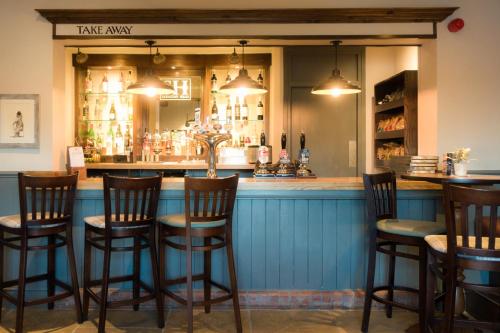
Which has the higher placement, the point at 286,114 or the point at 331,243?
the point at 286,114

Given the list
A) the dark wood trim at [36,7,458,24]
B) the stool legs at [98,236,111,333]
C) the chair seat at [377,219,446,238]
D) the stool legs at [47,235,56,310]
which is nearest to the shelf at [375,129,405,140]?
the dark wood trim at [36,7,458,24]

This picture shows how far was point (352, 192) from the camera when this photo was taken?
10.7ft

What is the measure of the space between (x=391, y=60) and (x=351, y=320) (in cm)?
384

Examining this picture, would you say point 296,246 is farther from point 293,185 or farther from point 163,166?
point 163,166

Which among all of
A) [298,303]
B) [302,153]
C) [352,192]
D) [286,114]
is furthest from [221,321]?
[286,114]

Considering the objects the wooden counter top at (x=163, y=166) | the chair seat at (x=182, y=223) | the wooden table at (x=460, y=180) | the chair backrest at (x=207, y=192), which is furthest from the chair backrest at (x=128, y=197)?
the wooden counter top at (x=163, y=166)

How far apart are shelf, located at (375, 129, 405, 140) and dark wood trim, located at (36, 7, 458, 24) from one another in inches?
56.2

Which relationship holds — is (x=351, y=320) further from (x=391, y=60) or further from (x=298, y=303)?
(x=391, y=60)

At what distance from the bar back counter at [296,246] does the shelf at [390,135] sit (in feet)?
5.46

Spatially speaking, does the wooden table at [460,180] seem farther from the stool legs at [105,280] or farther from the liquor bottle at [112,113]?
the liquor bottle at [112,113]

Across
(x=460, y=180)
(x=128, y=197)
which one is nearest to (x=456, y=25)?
(x=460, y=180)

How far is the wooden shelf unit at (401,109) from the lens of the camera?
4.64m

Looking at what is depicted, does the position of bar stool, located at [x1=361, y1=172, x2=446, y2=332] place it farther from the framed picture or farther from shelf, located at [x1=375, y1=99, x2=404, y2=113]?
the framed picture

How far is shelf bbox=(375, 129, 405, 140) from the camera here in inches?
190
